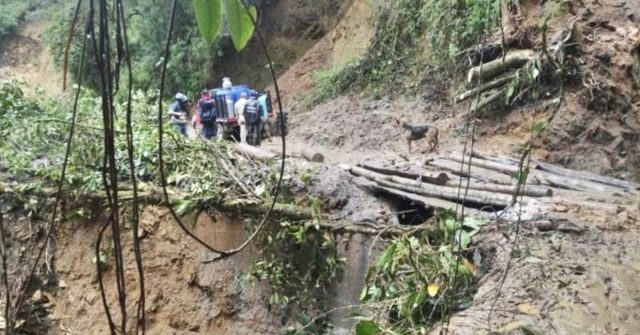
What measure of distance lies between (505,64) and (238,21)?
964 centimetres

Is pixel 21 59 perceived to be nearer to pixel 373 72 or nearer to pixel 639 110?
pixel 373 72

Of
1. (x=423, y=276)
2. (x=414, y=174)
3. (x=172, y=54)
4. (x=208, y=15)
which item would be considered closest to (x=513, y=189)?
(x=414, y=174)

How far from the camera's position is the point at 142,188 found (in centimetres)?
711

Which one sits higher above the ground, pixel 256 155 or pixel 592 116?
pixel 592 116

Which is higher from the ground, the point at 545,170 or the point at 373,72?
the point at 373,72

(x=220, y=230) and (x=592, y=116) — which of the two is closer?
(x=220, y=230)

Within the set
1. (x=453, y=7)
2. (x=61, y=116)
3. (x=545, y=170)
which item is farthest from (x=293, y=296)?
(x=453, y=7)

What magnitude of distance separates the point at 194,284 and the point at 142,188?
1.34 meters

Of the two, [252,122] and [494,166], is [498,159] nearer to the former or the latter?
[494,166]

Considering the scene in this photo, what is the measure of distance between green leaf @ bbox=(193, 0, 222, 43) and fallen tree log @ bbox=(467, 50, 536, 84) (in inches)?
359

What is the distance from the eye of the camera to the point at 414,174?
7.70 m

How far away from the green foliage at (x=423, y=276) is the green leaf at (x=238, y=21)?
336cm

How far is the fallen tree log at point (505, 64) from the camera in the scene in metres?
10.2

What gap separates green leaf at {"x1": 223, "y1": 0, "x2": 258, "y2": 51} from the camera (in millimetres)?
1491
